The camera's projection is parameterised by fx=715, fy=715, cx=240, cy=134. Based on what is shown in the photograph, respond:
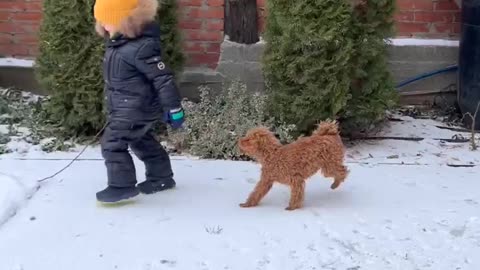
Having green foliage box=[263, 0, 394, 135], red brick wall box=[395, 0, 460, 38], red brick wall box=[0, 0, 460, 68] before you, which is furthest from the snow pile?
red brick wall box=[395, 0, 460, 38]

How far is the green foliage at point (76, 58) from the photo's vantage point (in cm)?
550

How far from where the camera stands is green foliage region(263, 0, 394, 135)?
5.22 metres

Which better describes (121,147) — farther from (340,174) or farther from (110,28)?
(340,174)

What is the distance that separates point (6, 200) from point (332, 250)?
2019 millimetres

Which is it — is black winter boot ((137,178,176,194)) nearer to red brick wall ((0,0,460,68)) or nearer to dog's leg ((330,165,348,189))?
dog's leg ((330,165,348,189))

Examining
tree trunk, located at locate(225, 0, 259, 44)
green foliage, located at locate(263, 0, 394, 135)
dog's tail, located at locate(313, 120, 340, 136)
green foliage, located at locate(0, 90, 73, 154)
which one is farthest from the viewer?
tree trunk, located at locate(225, 0, 259, 44)

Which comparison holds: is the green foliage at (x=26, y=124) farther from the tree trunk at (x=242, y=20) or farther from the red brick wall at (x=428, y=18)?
the red brick wall at (x=428, y=18)

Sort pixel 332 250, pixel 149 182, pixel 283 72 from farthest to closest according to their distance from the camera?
1. pixel 283 72
2. pixel 149 182
3. pixel 332 250

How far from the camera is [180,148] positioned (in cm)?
560

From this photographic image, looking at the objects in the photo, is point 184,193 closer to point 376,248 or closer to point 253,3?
point 376,248

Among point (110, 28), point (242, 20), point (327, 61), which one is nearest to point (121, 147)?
point (110, 28)

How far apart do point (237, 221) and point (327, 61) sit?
1695 mm

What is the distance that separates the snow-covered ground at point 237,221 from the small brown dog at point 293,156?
16 cm

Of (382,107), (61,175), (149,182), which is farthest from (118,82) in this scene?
(382,107)
